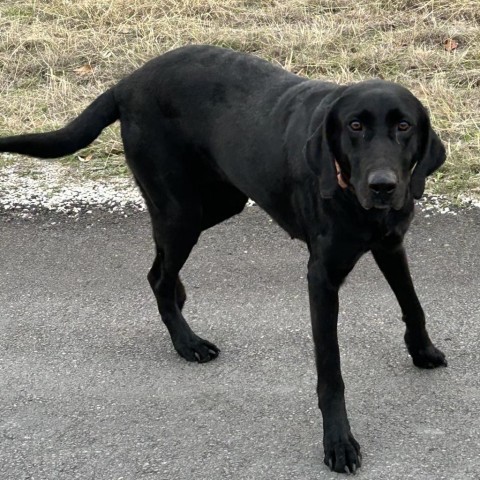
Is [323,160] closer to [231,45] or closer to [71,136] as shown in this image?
[71,136]

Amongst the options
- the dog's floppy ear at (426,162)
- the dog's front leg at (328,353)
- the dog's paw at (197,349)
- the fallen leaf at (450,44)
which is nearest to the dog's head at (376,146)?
the dog's floppy ear at (426,162)

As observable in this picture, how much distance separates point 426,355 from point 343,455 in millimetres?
743

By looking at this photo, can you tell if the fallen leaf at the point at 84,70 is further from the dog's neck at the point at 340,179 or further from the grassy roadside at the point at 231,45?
the dog's neck at the point at 340,179

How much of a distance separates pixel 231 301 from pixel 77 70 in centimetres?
321

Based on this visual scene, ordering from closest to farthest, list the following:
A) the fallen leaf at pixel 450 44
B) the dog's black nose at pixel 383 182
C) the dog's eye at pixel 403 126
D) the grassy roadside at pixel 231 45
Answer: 1. the dog's black nose at pixel 383 182
2. the dog's eye at pixel 403 126
3. the grassy roadside at pixel 231 45
4. the fallen leaf at pixel 450 44

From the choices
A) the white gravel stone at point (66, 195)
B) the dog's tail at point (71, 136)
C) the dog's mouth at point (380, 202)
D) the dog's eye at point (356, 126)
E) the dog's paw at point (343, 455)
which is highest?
the dog's eye at point (356, 126)

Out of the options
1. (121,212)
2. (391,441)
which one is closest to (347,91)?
(391,441)

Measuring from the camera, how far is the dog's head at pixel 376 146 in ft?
11.0

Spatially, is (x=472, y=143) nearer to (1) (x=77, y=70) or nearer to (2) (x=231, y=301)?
(2) (x=231, y=301)

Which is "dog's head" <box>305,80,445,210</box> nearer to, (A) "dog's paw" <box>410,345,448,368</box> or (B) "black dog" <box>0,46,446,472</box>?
(B) "black dog" <box>0,46,446,472</box>

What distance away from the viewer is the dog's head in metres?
3.37

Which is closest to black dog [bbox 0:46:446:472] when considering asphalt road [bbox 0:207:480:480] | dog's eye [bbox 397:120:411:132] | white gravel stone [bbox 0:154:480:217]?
dog's eye [bbox 397:120:411:132]

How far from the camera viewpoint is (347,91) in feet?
11.6

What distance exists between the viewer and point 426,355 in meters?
4.21
